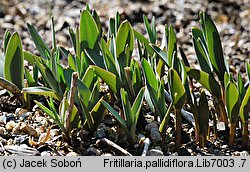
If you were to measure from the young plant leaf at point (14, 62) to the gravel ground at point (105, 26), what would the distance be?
15 centimetres

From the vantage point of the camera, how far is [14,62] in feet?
8.03

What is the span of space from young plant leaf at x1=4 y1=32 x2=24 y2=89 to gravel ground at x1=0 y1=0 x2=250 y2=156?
15cm

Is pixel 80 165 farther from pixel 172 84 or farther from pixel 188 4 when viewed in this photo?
pixel 188 4

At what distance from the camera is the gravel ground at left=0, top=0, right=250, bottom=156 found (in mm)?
2311

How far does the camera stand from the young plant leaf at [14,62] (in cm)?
242

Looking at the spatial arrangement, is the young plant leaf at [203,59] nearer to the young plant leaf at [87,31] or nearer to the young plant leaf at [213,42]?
the young plant leaf at [213,42]

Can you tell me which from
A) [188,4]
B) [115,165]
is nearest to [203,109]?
[115,165]

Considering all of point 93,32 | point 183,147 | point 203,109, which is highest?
point 93,32

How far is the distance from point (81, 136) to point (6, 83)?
41 cm

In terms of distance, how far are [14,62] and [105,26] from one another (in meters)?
1.77

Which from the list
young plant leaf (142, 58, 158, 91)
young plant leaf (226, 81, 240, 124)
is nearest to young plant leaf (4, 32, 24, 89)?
young plant leaf (142, 58, 158, 91)

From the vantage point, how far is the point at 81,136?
2.31 meters

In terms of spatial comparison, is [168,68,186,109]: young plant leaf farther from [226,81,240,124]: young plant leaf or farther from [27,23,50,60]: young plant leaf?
[27,23,50,60]: young plant leaf

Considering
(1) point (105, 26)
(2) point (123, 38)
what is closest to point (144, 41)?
(2) point (123, 38)
